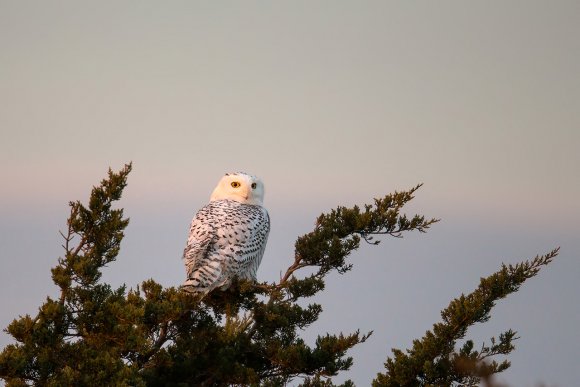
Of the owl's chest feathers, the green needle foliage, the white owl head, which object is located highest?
the white owl head

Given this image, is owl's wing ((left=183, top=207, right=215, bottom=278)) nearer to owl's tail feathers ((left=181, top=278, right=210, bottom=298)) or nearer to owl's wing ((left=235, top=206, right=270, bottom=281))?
owl's tail feathers ((left=181, top=278, right=210, bottom=298))

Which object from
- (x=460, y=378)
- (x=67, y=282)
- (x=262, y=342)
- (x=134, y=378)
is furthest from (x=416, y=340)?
(x=67, y=282)

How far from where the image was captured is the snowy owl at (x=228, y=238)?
8.59m

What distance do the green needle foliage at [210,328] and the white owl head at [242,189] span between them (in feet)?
5.62

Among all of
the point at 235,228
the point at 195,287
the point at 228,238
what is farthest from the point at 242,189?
the point at 195,287

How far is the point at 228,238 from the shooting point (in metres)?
9.10

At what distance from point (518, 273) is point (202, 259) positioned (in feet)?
12.0

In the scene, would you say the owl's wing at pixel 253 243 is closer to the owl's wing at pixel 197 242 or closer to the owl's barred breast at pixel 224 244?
the owl's barred breast at pixel 224 244

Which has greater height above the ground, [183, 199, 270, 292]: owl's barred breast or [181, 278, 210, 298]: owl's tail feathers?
[183, 199, 270, 292]: owl's barred breast

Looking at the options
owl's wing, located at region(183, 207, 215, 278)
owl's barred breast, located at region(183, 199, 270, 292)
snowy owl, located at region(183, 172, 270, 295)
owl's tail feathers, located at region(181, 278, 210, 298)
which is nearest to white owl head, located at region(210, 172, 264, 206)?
snowy owl, located at region(183, 172, 270, 295)

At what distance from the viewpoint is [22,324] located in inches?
311

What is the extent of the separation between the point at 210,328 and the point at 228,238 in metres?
1.14

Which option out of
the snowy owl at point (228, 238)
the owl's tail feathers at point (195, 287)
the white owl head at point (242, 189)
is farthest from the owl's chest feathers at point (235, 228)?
the owl's tail feathers at point (195, 287)

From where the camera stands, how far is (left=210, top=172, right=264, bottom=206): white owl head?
401 inches
